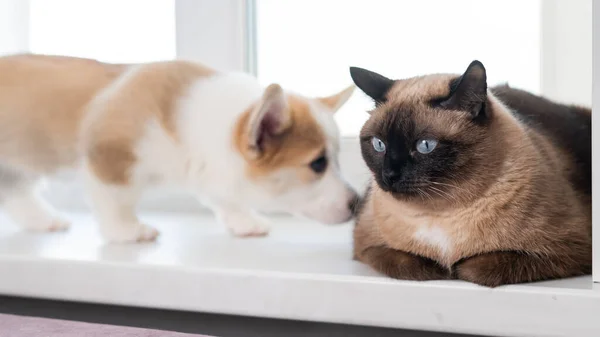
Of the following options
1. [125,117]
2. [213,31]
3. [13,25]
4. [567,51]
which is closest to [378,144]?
[125,117]

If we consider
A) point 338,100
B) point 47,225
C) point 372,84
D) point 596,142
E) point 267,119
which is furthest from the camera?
point 47,225

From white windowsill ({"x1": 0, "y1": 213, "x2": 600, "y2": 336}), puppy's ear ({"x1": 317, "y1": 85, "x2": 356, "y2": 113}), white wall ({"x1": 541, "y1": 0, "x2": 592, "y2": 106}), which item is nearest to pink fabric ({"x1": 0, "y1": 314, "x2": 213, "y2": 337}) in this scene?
white windowsill ({"x1": 0, "y1": 213, "x2": 600, "y2": 336})

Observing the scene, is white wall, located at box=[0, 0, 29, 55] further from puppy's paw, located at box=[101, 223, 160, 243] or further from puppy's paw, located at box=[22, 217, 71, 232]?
puppy's paw, located at box=[101, 223, 160, 243]

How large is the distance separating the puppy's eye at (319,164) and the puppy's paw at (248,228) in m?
0.19

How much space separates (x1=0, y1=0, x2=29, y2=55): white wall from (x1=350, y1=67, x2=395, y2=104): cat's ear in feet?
3.48

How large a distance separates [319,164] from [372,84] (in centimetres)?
26

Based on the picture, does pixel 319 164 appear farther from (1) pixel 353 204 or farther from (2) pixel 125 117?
(2) pixel 125 117

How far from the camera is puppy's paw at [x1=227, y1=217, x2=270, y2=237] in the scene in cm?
117

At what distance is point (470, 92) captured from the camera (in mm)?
716

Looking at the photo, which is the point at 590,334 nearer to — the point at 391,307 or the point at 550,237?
the point at 550,237

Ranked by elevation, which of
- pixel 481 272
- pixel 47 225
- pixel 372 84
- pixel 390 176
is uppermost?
pixel 372 84

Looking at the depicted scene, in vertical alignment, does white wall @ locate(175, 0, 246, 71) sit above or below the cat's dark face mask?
above

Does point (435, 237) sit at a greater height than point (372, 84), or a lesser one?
lesser

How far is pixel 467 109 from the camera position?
73cm
